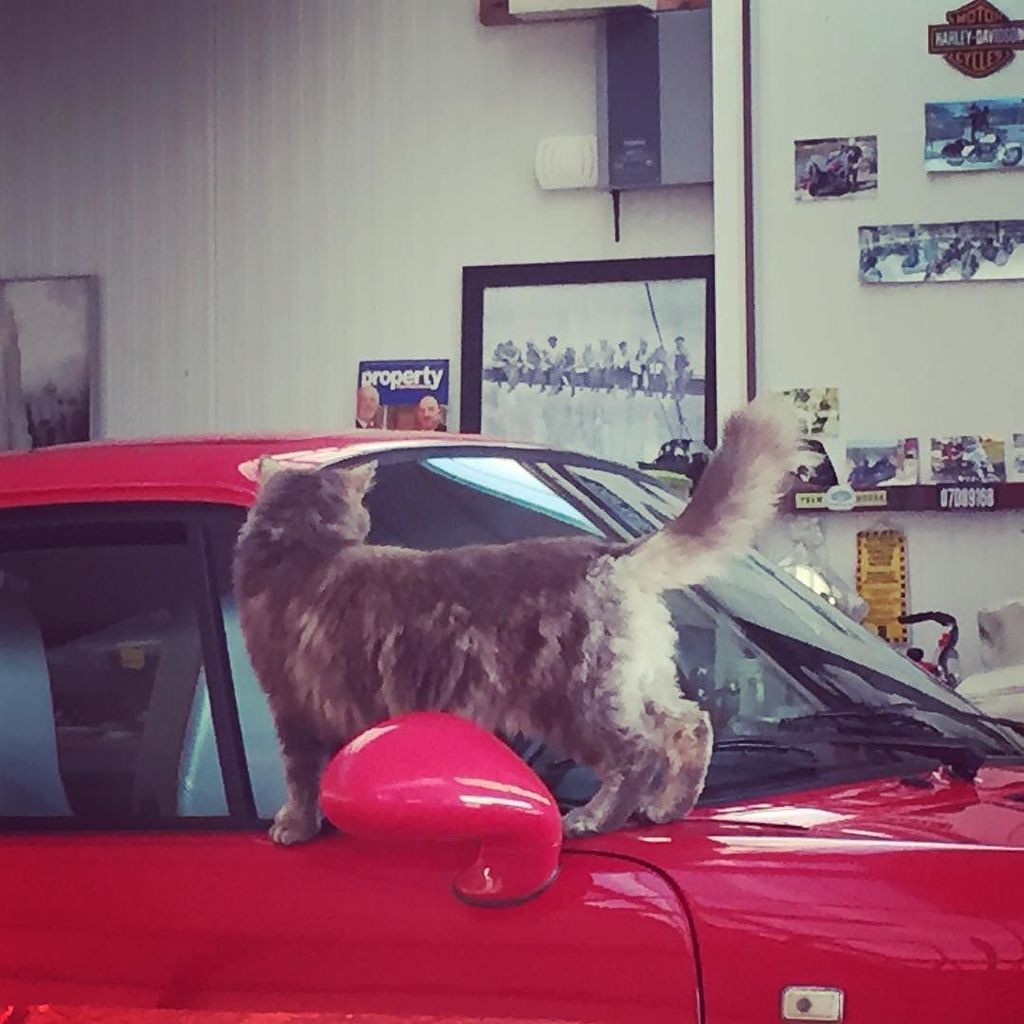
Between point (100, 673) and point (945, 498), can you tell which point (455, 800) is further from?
point (945, 498)

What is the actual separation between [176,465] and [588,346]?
71 cm

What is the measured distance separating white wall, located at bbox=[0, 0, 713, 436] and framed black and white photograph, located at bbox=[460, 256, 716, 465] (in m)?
0.03

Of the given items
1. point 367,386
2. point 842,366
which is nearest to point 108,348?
point 367,386

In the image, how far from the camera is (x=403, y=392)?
1.79 metres

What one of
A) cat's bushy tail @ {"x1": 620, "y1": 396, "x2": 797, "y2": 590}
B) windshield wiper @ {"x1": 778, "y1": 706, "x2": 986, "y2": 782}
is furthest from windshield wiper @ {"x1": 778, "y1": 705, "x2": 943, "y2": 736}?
cat's bushy tail @ {"x1": 620, "y1": 396, "x2": 797, "y2": 590}

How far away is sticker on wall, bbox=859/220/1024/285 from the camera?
1828 mm

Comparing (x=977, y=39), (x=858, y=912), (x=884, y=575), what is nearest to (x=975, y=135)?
(x=977, y=39)

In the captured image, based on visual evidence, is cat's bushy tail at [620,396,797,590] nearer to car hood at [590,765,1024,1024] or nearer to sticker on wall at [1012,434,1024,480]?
car hood at [590,765,1024,1024]

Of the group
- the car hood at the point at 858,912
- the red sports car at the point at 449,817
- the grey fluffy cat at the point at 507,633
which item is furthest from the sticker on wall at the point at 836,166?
the car hood at the point at 858,912

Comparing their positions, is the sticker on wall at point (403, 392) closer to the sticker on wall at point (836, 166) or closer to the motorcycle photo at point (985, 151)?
the sticker on wall at point (836, 166)

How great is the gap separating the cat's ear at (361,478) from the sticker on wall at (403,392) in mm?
635

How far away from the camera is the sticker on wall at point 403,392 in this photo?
174 centimetres

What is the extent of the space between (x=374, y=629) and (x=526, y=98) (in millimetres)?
1127

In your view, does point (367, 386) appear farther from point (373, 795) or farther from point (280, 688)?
point (373, 795)
